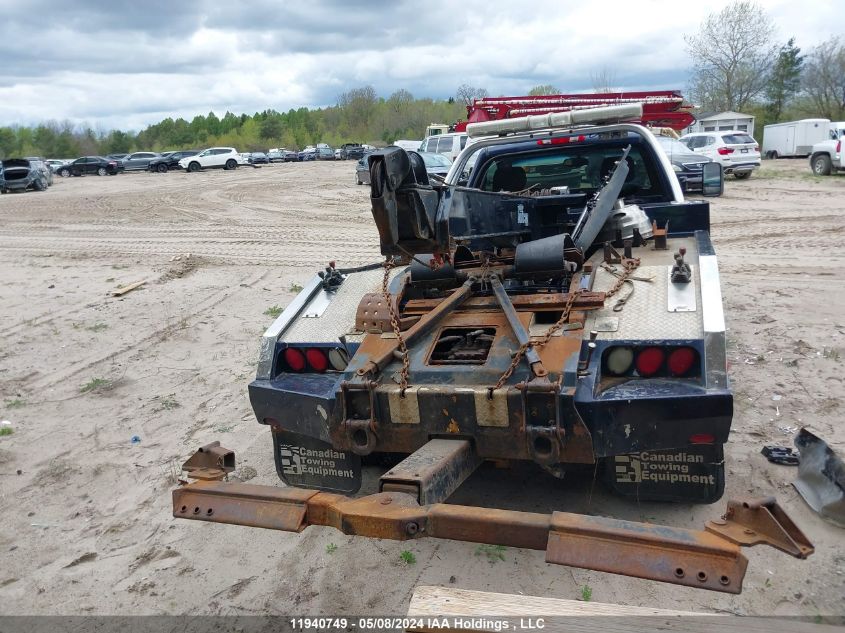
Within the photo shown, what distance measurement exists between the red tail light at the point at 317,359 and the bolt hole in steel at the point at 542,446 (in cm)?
139

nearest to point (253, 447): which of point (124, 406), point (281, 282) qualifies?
point (124, 406)

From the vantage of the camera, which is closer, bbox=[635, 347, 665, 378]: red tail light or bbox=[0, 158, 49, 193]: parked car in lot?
bbox=[635, 347, 665, 378]: red tail light

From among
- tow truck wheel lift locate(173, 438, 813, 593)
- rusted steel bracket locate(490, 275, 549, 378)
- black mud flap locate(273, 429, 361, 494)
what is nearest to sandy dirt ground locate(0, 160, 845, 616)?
black mud flap locate(273, 429, 361, 494)

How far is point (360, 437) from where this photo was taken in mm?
3307

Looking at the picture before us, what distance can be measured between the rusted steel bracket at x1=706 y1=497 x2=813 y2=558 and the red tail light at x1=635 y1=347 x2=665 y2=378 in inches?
41.7

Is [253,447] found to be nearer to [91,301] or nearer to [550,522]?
[550,522]

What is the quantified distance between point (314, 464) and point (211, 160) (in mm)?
38724

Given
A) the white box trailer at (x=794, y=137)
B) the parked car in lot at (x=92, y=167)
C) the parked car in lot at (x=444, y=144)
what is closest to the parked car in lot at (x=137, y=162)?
the parked car in lot at (x=92, y=167)

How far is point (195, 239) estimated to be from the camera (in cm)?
1447

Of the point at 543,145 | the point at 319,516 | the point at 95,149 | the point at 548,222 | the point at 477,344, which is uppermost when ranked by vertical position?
the point at 95,149

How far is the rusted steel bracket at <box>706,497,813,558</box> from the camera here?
7.18 ft

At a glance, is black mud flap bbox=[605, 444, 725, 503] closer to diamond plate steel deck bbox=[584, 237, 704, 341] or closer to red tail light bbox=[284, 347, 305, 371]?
diamond plate steel deck bbox=[584, 237, 704, 341]

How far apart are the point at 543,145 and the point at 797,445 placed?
2.84 m

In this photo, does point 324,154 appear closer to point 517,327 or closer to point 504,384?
point 517,327
